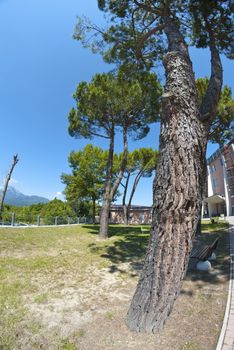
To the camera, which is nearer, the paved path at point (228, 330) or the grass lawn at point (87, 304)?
the paved path at point (228, 330)

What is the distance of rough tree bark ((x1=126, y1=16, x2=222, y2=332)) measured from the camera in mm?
3094

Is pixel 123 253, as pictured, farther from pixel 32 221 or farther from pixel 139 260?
pixel 32 221

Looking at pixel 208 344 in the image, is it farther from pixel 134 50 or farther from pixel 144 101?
pixel 144 101

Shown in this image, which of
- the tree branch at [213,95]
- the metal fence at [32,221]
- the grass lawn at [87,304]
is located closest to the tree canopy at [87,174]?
the metal fence at [32,221]

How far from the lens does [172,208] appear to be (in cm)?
307

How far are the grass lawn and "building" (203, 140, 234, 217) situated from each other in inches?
818

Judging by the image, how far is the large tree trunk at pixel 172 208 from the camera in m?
3.09

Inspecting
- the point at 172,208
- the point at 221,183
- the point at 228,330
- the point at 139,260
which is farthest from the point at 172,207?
the point at 221,183

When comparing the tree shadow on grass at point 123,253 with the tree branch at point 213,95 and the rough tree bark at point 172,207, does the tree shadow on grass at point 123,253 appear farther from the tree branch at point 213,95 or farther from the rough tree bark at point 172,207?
the tree branch at point 213,95

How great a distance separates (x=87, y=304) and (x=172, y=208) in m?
2.50

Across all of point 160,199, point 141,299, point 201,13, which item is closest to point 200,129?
point 160,199

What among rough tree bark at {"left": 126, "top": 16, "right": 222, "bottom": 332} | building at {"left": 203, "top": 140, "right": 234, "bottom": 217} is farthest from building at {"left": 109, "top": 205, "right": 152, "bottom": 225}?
rough tree bark at {"left": 126, "top": 16, "right": 222, "bottom": 332}

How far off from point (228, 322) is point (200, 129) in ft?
8.85

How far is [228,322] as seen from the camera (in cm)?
344
